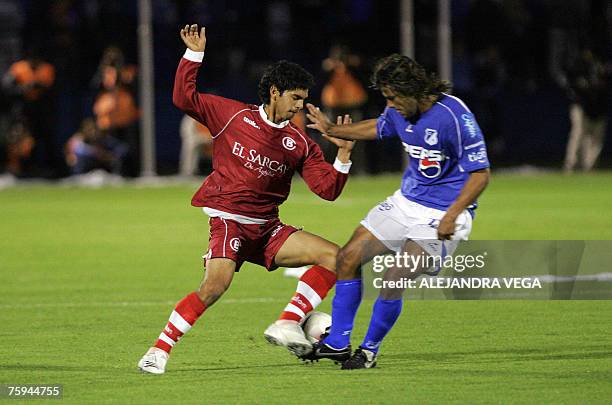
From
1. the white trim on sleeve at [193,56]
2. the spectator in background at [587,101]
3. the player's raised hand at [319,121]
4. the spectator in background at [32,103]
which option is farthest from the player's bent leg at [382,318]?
the spectator in background at [32,103]

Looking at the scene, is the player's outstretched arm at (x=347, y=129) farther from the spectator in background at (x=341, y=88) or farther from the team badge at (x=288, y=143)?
the spectator in background at (x=341, y=88)

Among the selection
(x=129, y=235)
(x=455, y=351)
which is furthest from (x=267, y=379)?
(x=129, y=235)

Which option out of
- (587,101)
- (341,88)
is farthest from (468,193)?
(587,101)

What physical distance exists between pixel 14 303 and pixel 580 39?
16948 millimetres

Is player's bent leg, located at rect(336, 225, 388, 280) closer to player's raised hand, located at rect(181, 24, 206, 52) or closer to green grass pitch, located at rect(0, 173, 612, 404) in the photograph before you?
green grass pitch, located at rect(0, 173, 612, 404)

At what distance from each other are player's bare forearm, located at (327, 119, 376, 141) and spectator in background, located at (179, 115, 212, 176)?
16364mm

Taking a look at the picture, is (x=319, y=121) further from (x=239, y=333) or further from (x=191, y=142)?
(x=191, y=142)

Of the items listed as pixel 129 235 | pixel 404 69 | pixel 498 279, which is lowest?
pixel 129 235

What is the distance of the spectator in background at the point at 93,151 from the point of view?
81.6 ft

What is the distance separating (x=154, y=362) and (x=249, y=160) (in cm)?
141

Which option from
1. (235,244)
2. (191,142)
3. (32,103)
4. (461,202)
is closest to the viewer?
(461,202)

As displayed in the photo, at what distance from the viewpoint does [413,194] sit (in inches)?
336

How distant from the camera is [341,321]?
836cm

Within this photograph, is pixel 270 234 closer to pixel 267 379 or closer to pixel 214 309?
pixel 267 379
